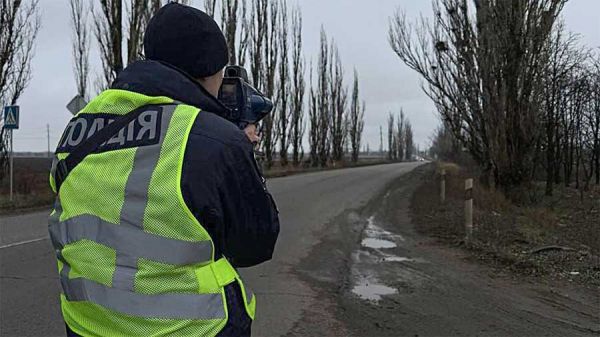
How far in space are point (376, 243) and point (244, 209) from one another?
9252 millimetres

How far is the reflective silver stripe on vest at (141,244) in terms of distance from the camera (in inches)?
65.2

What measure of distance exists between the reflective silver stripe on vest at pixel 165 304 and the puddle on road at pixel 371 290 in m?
5.11

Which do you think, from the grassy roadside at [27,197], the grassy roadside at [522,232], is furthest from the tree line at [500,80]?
the grassy roadside at [27,197]

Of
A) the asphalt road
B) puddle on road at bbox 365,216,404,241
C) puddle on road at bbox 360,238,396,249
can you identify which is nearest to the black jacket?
the asphalt road

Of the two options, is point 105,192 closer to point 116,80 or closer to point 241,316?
point 116,80

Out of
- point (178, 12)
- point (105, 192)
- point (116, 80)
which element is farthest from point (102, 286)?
point (178, 12)

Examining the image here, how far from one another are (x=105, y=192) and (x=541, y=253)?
887 cm

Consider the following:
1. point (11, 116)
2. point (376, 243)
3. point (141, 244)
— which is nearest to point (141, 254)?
point (141, 244)

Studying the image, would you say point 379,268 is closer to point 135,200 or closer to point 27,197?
point 135,200

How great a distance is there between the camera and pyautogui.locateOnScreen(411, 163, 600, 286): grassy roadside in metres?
8.34

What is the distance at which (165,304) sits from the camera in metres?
1.65

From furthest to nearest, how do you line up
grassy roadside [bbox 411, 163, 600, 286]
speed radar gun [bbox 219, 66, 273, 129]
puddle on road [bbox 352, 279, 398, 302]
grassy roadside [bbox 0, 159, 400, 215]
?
grassy roadside [bbox 0, 159, 400, 215] → grassy roadside [bbox 411, 163, 600, 286] → puddle on road [bbox 352, 279, 398, 302] → speed radar gun [bbox 219, 66, 273, 129]

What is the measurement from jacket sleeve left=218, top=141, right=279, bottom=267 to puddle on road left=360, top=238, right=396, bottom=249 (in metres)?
8.69

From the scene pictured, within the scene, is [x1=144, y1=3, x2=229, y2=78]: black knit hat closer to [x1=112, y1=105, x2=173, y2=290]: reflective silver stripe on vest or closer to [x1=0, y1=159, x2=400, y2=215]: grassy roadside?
[x1=112, y1=105, x2=173, y2=290]: reflective silver stripe on vest
